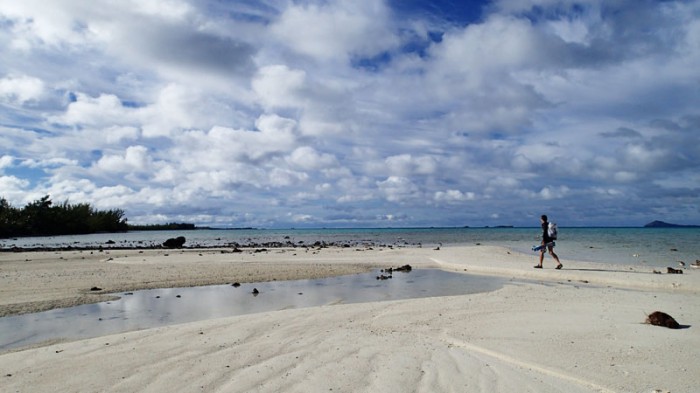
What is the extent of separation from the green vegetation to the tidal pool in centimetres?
8587

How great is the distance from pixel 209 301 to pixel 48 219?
101m

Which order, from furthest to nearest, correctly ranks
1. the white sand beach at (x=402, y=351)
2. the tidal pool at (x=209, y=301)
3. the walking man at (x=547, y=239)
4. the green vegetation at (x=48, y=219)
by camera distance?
the green vegetation at (x=48, y=219)
the walking man at (x=547, y=239)
the tidal pool at (x=209, y=301)
the white sand beach at (x=402, y=351)

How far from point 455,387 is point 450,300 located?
269 inches

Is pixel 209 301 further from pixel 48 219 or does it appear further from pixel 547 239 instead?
pixel 48 219

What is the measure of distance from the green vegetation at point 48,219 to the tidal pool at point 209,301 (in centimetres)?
8587

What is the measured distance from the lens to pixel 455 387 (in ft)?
17.8

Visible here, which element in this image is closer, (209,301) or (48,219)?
(209,301)

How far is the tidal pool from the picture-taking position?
9.30 metres

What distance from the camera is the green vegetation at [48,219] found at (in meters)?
82.9

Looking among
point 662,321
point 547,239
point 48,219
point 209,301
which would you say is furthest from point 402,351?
point 48,219

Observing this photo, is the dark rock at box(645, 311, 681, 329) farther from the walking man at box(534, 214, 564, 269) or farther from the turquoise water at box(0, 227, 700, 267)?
the turquoise water at box(0, 227, 700, 267)

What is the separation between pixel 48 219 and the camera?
92.8 metres

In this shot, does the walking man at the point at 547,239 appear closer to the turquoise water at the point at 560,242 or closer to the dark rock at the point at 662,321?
the turquoise water at the point at 560,242

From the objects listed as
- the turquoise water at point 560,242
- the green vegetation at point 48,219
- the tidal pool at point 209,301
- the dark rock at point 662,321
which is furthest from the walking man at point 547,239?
the green vegetation at point 48,219
